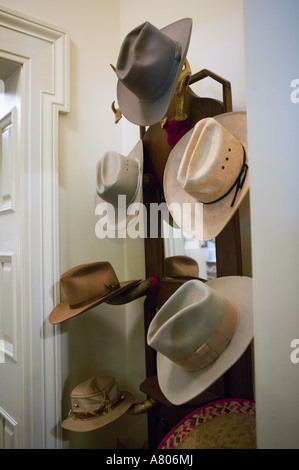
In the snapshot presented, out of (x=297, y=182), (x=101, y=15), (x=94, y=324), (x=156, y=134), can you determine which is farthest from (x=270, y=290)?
(x=101, y=15)

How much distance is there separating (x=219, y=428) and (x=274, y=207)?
629mm

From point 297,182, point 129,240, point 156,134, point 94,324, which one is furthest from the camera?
point 129,240

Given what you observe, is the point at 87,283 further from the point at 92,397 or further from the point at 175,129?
the point at 175,129

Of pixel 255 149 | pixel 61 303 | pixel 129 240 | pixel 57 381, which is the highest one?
pixel 255 149

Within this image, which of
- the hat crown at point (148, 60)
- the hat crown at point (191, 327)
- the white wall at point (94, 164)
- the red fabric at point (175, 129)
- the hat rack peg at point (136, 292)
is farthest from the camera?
the white wall at point (94, 164)

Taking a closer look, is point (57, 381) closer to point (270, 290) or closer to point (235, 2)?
point (270, 290)

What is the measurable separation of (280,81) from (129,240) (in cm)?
107

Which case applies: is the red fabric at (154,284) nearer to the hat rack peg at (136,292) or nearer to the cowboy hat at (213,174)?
the hat rack peg at (136,292)

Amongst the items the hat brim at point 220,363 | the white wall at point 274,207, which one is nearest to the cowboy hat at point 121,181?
the hat brim at point 220,363

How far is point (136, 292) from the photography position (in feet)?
3.38

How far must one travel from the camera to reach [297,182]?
0.37 meters

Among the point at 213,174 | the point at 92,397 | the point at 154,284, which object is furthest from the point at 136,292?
the point at 213,174

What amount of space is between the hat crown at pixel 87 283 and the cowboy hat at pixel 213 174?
1.22ft

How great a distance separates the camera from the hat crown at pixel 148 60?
2.34 ft
